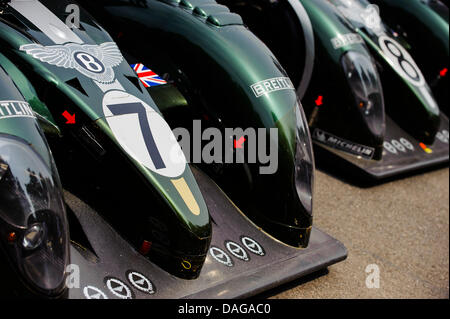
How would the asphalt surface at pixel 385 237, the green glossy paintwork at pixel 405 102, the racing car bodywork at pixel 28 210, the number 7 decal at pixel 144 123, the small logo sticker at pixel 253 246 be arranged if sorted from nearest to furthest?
the racing car bodywork at pixel 28 210 < the number 7 decal at pixel 144 123 < the small logo sticker at pixel 253 246 < the asphalt surface at pixel 385 237 < the green glossy paintwork at pixel 405 102

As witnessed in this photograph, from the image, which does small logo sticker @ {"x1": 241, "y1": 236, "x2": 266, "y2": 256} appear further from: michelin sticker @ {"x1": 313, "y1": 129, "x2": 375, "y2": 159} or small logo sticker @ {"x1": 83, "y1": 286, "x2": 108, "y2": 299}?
michelin sticker @ {"x1": 313, "y1": 129, "x2": 375, "y2": 159}

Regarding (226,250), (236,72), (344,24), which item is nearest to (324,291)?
(226,250)

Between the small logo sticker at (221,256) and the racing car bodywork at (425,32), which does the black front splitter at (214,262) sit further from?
the racing car bodywork at (425,32)

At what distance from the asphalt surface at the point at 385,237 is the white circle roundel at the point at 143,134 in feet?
2.66

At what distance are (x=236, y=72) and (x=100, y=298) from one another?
1484 millimetres

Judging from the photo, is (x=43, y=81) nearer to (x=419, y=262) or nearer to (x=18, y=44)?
(x=18, y=44)

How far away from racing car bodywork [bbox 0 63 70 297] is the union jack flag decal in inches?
37.8

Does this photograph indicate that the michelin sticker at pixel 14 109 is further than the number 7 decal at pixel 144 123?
No

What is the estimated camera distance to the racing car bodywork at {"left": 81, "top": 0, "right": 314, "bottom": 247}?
3.02m

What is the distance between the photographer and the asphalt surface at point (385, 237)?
3.12 m

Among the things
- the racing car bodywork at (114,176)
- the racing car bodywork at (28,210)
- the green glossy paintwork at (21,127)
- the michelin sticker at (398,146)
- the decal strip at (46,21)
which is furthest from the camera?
the michelin sticker at (398,146)

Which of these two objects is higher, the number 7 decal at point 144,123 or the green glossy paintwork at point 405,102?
the number 7 decal at point 144,123

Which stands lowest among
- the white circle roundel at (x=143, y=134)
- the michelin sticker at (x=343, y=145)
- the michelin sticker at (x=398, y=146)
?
the michelin sticker at (x=398, y=146)

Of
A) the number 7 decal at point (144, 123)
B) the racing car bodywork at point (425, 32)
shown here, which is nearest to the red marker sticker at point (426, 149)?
the racing car bodywork at point (425, 32)
